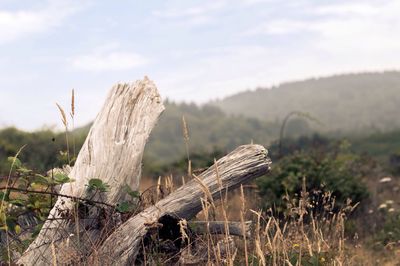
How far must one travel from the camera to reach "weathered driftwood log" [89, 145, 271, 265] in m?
5.46

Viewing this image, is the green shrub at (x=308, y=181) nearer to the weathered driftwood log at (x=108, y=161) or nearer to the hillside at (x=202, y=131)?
the weathered driftwood log at (x=108, y=161)

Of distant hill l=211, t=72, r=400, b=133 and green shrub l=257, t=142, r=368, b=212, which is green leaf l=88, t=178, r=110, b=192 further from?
distant hill l=211, t=72, r=400, b=133

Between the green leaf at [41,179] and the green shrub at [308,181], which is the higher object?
the green leaf at [41,179]

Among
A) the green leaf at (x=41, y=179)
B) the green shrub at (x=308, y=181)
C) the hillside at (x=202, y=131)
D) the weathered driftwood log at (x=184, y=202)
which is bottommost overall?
the hillside at (x=202, y=131)

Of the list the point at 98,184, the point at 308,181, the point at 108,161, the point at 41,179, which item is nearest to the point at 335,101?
the point at 308,181

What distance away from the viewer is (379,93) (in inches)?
3009

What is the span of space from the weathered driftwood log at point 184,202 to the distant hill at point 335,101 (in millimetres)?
53453

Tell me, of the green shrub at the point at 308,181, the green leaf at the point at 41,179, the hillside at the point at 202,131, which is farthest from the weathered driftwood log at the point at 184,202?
the hillside at the point at 202,131

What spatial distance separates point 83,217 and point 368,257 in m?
4.09

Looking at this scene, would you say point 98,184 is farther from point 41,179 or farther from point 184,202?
point 184,202

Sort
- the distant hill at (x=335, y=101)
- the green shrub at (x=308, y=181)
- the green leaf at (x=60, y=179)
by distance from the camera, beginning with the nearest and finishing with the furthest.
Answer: the green leaf at (x=60, y=179) → the green shrub at (x=308, y=181) → the distant hill at (x=335, y=101)

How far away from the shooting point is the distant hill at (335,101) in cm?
6531

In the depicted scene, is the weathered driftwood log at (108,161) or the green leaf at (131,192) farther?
the green leaf at (131,192)

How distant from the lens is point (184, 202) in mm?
5719
